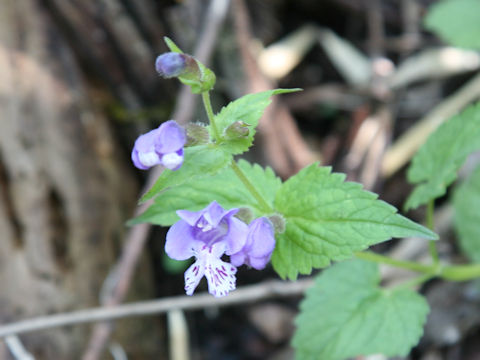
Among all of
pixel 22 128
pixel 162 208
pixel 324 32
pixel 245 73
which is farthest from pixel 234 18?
pixel 162 208

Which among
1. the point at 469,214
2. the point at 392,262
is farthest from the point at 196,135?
the point at 469,214

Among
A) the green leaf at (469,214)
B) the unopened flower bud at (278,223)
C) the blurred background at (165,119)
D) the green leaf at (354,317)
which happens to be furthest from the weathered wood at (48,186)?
the green leaf at (469,214)

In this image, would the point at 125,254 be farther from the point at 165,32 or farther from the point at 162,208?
the point at 165,32

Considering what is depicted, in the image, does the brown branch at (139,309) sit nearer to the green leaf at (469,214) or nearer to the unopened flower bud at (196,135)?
the green leaf at (469,214)

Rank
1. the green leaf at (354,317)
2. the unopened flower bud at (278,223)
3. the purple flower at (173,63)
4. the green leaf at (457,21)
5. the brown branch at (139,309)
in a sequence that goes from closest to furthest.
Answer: the purple flower at (173,63) → the unopened flower bud at (278,223) → the green leaf at (354,317) → the brown branch at (139,309) → the green leaf at (457,21)

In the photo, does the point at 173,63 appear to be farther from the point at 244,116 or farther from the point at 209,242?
the point at 209,242
